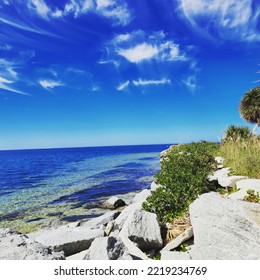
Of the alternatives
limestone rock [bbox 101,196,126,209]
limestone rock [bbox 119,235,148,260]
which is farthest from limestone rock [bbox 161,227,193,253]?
limestone rock [bbox 101,196,126,209]

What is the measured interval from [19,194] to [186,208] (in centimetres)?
1641

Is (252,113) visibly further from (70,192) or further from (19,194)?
(19,194)

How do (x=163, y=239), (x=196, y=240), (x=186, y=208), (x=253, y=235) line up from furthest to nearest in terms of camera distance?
(x=186, y=208) → (x=163, y=239) → (x=196, y=240) → (x=253, y=235)

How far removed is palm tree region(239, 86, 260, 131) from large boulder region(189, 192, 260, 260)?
24537 mm

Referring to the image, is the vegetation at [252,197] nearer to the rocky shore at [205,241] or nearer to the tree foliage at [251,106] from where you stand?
the rocky shore at [205,241]

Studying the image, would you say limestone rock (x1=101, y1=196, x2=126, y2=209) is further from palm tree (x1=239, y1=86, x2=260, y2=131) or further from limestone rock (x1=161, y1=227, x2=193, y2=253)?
palm tree (x1=239, y1=86, x2=260, y2=131)

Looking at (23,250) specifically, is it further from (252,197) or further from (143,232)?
(252,197)

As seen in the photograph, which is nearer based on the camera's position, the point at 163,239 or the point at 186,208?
the point at 163,239

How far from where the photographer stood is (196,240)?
15.6ft

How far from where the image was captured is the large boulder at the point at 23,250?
4297 millimetres

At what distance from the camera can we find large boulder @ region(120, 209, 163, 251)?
618cm

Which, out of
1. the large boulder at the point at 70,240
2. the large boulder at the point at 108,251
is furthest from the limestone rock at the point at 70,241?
the large boulder at the point at 108,251

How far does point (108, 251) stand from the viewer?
4730mm
